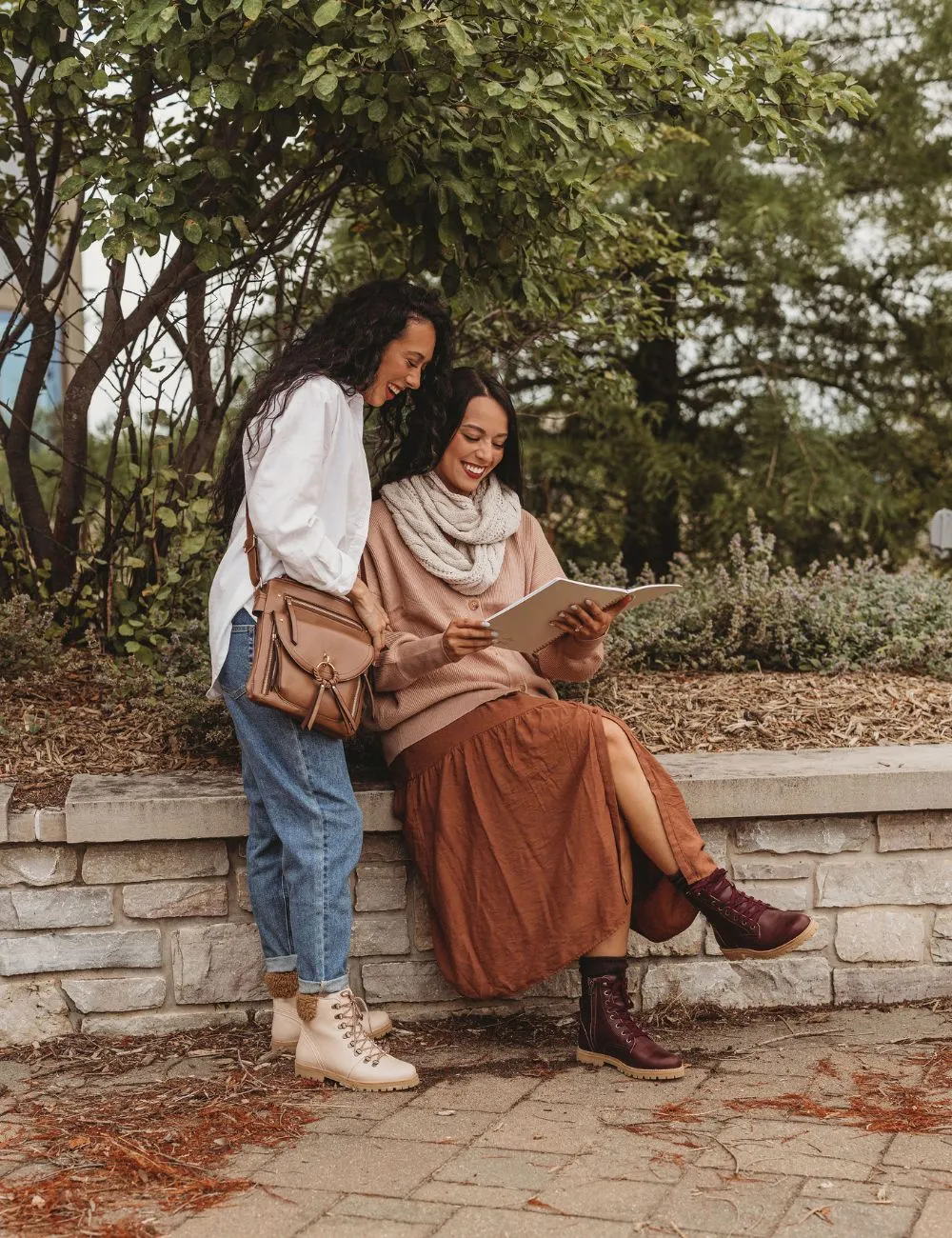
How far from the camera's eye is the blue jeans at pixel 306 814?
2990 millimetres

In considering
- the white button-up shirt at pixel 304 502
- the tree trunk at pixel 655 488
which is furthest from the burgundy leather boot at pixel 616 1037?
the tree trunk at pixel 655 488

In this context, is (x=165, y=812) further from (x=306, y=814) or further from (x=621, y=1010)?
(x=621, y=1010)

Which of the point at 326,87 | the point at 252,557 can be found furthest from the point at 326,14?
the point at 252,557

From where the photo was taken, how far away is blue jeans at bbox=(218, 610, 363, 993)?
9.81 feet

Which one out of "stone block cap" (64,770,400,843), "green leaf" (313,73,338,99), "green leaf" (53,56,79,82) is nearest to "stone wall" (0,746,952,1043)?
"stone block cap" (64,770,400,843)


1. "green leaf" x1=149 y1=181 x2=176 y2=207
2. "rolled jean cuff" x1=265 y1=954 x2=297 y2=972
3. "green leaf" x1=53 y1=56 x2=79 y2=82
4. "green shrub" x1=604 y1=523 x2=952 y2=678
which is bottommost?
"rolled jean cuff" x1=265 y1=954 x2=297 y2=972

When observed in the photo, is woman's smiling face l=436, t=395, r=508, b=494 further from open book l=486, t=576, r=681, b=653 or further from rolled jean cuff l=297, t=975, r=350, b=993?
rolled jean cuff l=297, t=975, r=350, b=993

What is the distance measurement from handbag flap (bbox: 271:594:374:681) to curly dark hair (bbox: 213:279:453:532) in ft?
1.33

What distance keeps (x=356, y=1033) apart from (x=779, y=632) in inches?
89.6

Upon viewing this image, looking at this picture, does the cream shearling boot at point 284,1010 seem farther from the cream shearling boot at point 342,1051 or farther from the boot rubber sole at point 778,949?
the boot rubber sole at point 778,949

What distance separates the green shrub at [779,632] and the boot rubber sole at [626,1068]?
1.63m

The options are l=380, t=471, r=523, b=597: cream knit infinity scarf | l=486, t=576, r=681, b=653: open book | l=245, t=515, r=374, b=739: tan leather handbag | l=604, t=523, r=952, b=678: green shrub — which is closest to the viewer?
l=245, t=515, r=374, b=739: tan leather handbag

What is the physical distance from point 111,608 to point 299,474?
1939 mm

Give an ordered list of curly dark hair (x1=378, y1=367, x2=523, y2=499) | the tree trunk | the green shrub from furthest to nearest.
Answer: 1. the tree trunk
2. the green shrub
3. curly dark hair (x1=378, y1=367, x2=523, y2=499)
